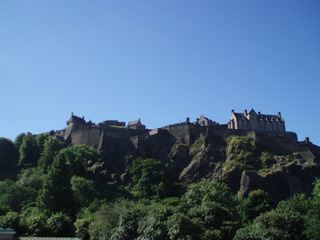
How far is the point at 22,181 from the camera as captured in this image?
77938 mm

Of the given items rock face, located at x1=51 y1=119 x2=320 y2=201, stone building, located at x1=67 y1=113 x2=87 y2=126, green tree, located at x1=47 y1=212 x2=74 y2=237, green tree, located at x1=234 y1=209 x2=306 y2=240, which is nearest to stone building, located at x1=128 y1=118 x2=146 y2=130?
stone building, located at x1=67 y1=113 x2=87 y2=126

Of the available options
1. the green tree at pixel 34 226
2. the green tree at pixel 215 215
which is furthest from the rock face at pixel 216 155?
the green tree at pixel 34 226

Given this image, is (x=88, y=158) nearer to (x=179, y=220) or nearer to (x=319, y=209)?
(x=179, y=220)

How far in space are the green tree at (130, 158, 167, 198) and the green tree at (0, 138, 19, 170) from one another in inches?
1344

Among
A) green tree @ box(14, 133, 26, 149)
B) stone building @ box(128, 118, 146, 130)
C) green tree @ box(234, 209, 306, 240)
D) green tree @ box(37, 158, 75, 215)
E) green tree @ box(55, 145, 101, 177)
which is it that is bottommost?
green tree @ box(234, 209, 306, 240)

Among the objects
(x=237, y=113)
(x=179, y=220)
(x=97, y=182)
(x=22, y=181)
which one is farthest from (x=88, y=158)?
(x=179, y=220)

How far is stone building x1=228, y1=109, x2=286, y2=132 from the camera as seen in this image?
9969 cm

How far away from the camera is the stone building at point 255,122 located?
99688 mm

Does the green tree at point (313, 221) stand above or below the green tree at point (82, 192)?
Result: below

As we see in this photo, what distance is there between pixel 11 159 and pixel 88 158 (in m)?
24.0

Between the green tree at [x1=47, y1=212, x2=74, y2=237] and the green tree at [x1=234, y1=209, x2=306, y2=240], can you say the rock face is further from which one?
the green tree at [x1=47, y1=212, x2=74, y2=237]

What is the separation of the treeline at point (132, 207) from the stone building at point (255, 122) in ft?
93.7

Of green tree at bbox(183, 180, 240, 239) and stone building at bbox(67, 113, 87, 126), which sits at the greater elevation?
stone building at bbox(67, 113, 87, 126)

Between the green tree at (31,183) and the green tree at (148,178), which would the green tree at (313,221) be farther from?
the green tree at (31,183)
